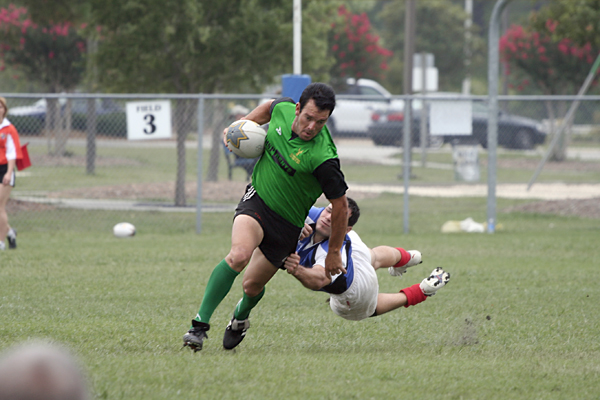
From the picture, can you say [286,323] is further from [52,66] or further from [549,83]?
[549,83]

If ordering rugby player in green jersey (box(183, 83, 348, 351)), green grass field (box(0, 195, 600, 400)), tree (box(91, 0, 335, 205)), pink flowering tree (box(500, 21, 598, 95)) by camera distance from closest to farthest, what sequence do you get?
green grass field (box(0, 195, 600, 400))
rugby player in green jersey (box(183, 83, 348, 351))
tree (box(91, 0, 335, 205))
pink flowering tree (box(500, 21, 598, 95))

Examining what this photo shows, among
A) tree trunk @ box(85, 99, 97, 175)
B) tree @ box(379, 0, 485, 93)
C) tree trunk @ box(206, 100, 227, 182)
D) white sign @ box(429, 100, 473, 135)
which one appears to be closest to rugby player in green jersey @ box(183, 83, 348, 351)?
white sign @ box(429, 100, 473, 135)

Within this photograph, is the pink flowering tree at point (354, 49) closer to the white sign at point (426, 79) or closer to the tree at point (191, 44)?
the white sign at point (426, 79)

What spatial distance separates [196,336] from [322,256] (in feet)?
3.72

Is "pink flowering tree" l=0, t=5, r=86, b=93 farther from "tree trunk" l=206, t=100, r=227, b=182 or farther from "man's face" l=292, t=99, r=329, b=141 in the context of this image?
"man's face" l=292, t=99, r=329, b=141

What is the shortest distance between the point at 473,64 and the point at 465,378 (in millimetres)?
36412

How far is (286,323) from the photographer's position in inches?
237

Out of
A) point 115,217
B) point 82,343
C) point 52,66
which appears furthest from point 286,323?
point 52,66

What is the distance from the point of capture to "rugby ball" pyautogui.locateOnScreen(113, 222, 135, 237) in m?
11.4

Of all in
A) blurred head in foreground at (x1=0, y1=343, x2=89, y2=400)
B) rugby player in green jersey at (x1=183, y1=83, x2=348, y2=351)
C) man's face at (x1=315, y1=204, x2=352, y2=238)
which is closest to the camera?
blurred head in foreground at (x1=0, y1=343, x2=89, y2=400)

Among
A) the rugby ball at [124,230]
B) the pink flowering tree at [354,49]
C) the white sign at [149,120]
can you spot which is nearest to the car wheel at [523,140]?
the pink flowering tree at [354,49]

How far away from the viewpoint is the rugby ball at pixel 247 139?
5.05 meters

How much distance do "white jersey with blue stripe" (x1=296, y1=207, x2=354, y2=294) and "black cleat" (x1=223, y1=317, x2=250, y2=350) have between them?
24.1 inches

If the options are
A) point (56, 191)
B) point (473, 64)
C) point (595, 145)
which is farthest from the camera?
point (473, 64)
